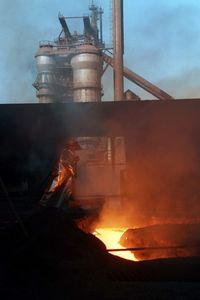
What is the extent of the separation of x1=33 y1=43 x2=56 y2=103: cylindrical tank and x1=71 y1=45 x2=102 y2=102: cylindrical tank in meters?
1.97

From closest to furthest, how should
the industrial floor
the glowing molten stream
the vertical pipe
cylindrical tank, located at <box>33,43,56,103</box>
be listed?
the industrial floor < the glowing molten stream < the vertical pipe < cylindrical tank, located at <box>33,43,56,103</box>

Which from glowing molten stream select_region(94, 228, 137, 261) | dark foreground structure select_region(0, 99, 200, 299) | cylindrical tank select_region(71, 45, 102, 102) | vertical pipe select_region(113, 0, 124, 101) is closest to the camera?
glowing molten stream select_region(94, 228, 137, 261)

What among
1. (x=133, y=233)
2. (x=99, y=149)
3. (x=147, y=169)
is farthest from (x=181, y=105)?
(x=99, y=149)

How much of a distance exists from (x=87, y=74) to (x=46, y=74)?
3392mm

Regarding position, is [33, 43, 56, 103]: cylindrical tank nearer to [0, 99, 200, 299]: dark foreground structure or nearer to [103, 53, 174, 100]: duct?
[103, 53, 174, 100]: duct

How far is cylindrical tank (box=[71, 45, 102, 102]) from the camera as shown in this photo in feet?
82.7

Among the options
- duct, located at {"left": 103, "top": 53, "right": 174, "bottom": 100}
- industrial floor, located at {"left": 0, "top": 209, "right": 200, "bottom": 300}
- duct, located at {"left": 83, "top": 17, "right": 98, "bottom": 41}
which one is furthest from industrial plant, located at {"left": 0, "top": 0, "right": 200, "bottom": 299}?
duct, located at {"left": 83, "top": 17, "right": 98, "bottom": 41}

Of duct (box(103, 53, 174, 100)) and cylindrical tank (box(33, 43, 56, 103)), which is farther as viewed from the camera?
cylindrical tank (box(33, 43, 56, 103))

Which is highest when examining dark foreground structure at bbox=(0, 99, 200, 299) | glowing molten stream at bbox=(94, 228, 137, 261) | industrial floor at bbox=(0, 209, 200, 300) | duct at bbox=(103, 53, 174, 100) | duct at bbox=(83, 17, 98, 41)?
duct at bbox=(83, 17, 98, 41)

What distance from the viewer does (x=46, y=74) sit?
27297mm

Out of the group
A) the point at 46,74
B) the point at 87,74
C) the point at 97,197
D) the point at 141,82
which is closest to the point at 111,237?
the point at 97,197

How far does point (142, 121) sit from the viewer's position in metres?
12.8

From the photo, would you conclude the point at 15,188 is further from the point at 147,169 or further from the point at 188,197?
the point at 188,197

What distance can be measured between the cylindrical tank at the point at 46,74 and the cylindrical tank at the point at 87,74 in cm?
197
